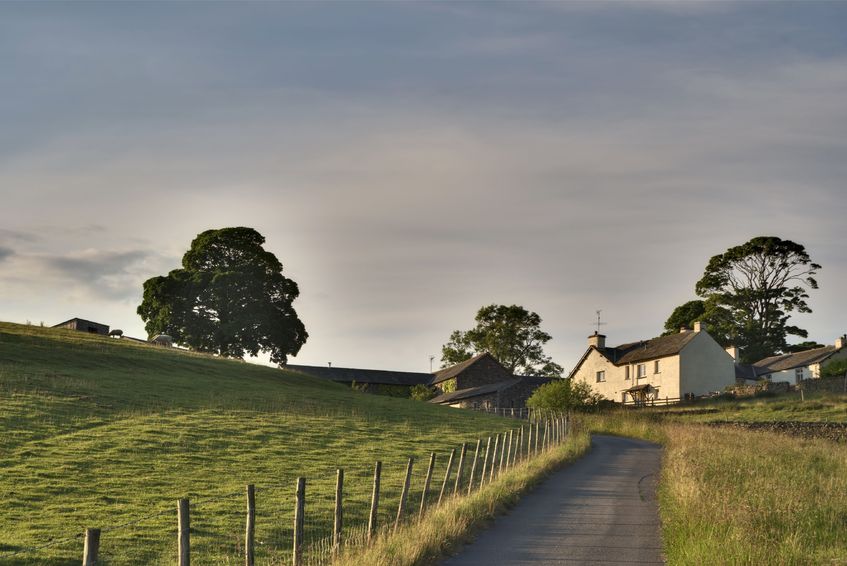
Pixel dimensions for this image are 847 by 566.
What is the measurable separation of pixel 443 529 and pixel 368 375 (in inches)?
3876

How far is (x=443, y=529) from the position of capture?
734 inches

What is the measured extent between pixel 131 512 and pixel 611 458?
2361 cm

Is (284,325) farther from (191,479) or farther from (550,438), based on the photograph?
(191,479)

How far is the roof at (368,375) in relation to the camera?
4503 inches

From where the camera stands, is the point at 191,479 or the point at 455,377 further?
the point at 455,377

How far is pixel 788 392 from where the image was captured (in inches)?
3103

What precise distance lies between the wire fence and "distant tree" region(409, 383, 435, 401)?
7032cm

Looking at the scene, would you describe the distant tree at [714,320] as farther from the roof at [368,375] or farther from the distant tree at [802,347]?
the roof at [368,375]

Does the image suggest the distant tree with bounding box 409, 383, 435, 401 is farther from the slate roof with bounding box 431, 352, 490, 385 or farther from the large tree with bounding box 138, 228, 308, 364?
the large tree with bounding box 138, 228, 308, 364

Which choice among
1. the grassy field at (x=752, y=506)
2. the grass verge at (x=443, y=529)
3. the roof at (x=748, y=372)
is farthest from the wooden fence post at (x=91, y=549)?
the roof at (x=748, y=372)

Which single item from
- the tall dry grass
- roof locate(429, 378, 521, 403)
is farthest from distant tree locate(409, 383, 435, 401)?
the tall dry grass

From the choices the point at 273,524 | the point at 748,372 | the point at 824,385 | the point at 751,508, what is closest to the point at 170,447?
the point at 273,524

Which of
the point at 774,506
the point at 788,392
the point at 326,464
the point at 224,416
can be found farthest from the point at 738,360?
the point at 774,506

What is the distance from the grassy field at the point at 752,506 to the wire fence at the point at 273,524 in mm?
5463
